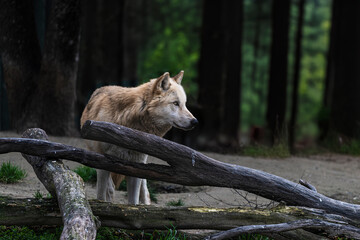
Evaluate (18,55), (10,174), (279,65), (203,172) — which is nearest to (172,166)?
(203,172)

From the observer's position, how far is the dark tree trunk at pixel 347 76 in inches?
599

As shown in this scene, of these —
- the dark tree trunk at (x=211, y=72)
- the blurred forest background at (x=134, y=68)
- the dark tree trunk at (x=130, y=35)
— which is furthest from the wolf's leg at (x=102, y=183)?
the dark tree trunk at (x=130, y=35)

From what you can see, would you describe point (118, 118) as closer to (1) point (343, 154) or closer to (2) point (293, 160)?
(2) point (293, 160)

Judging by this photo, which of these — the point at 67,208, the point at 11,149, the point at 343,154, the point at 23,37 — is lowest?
the point at 343,154

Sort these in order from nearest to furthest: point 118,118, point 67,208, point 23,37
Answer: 1. point 67,208
2. point 118,118
3. point 23,37

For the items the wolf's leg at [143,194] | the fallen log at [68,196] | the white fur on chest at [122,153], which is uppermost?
the white fur on chest at [122,153]

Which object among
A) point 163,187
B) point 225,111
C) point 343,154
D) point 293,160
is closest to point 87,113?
point 163,187

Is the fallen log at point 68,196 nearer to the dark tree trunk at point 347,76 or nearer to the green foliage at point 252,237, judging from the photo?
the green foliage at point 252,237

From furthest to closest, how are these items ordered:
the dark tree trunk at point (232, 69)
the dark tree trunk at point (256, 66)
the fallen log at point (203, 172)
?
the dark tree trunk at point (256, 66), the dark tree trunk at point (232, 69), the fallen log at point (203, 172)

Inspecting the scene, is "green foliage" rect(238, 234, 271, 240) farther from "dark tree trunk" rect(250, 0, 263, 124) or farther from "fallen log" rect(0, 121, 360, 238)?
"dark tree trunk" rect(250, 0, 263, 124)

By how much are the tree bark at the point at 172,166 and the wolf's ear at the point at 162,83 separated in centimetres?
130

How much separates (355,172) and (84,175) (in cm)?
550

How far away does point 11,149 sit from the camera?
5.31m

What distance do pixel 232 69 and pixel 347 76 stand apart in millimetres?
3451
